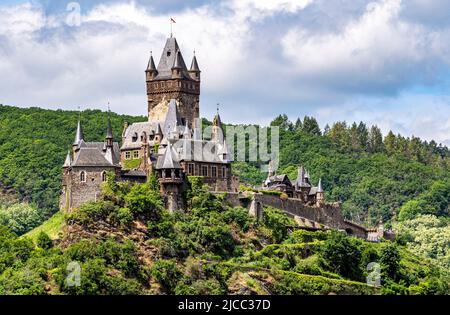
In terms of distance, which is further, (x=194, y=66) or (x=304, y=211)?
(x=194, y=66)

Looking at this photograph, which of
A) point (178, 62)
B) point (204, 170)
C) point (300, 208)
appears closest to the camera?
point (204, 170)

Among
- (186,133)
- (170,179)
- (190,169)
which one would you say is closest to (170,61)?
(186,133)

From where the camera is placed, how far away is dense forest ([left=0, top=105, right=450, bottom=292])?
143875 mm

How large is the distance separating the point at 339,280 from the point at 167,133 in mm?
18679

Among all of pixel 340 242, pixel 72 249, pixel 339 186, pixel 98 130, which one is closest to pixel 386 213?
pixel 339 186

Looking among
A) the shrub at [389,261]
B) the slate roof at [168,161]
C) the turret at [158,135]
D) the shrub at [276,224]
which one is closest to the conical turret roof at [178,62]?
the turret at [158,135]

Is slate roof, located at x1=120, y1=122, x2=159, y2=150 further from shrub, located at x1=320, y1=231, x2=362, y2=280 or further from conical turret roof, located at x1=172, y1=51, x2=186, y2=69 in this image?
shrub, located at x1=320, y1=231, x2=362, y2=280

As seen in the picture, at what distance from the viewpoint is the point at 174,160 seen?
10019 centimetres

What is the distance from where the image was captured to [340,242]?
103750 millimetres

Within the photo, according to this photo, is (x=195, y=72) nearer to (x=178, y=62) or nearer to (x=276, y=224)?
(x=178, y=62)

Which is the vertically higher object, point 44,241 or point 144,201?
point 144,201

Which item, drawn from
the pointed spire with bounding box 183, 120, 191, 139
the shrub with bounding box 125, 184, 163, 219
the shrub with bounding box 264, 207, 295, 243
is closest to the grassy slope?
the shrub with bounding box 125, 184, 163, 219

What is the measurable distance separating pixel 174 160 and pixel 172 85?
42.3 feet
